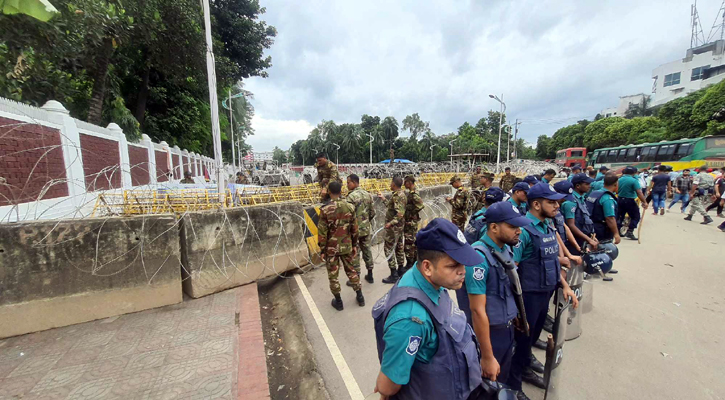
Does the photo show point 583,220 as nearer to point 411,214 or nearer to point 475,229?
point 475,229

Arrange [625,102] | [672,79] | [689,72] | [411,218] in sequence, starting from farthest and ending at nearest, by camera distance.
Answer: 1. [625,102]
2. [672,79]
3. [689,72]
4. [411,218]

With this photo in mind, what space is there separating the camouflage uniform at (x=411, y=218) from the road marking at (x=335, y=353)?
6.40 feet

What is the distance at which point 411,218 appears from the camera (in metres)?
5.16

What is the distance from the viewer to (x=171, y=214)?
402cm

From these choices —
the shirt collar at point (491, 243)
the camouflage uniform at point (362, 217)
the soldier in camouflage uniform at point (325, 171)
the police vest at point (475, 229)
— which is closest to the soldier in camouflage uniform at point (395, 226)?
the camouflage uniform at point (362, 217)

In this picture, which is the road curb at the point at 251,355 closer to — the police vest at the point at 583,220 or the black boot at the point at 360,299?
the black boot at the point at 360,299

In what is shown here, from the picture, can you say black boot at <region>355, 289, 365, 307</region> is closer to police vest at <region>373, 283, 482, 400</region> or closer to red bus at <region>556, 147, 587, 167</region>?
police vest at <region>373, 283, 482, 400</region>

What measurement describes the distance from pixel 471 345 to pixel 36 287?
4829 millimetres

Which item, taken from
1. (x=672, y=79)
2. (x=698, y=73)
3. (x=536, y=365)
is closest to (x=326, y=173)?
(x=536, y=365)

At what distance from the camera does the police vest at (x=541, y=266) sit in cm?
229

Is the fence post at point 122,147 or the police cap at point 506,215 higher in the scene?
the fence post at point 122,147

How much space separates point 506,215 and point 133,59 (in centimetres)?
1787

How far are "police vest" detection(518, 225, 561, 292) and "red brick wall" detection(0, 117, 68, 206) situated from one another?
22.0ft

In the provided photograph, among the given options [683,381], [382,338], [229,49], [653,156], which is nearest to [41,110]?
[382,338]
